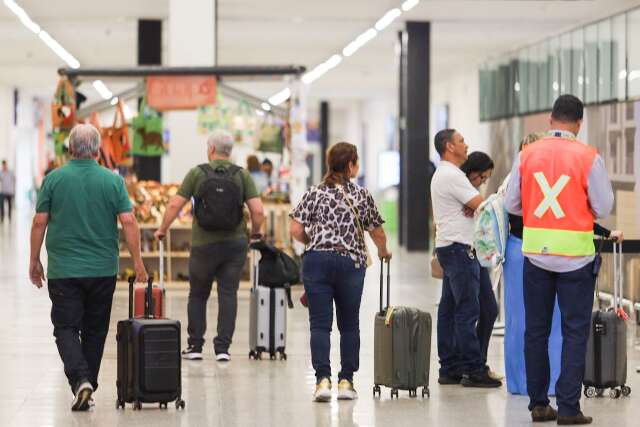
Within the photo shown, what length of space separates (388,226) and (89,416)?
24388 millimetres

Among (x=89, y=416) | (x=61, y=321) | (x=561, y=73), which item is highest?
(x=561, y=73)

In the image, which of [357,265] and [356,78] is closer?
[357,265]

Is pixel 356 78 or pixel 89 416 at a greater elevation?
pixel 356 78

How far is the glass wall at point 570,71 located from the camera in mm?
14594

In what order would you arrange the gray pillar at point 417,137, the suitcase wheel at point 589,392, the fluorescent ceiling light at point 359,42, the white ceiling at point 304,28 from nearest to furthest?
the suitcase wheel at point 589,392 < the white ceiling at point 304,28 < the gray pillar at point 417,137 < the fluorescent ceiling light at point 359,42

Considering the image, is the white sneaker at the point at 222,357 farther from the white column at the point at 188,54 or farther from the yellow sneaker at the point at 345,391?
the white column at the point at 188,54

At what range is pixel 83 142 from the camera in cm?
695

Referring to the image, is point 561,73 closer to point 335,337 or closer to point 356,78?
point 335,337

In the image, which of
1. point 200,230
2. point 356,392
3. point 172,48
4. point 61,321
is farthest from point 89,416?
point 172,48

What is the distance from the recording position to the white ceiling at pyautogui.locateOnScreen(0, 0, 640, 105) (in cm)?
2042

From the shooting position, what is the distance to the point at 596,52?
16.5 meters

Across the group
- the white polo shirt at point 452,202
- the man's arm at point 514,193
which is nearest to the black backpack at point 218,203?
the white polo shirt at point 452,202

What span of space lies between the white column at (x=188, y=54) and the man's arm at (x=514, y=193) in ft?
31.2

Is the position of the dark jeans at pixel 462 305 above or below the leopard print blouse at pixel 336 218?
below
